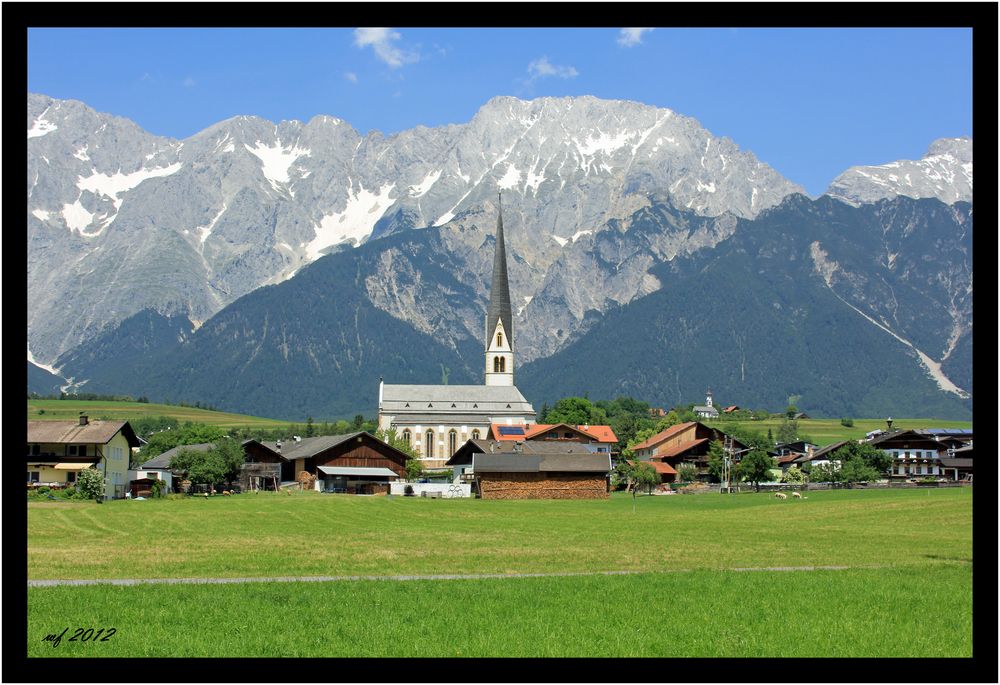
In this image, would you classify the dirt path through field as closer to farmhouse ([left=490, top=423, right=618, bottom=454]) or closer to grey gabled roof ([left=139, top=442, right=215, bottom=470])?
grey gabled roof ([left=139, top=442, right=215, bottom=470])

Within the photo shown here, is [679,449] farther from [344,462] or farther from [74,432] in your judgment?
[74,432]

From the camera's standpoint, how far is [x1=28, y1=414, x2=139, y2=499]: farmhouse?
8538 centimetres

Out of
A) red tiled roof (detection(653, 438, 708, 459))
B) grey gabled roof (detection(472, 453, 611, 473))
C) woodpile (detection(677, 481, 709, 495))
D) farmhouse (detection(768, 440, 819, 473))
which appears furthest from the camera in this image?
farmhouse (detection(768, 440, 819, 473))

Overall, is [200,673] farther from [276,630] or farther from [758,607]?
[758,607]

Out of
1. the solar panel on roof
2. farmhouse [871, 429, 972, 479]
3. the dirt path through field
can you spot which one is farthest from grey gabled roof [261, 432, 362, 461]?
the dirt path through field

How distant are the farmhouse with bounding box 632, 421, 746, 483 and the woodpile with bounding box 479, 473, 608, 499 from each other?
3337 cm

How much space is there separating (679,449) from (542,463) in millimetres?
43837

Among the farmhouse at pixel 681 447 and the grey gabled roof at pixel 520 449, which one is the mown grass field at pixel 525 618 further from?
the farmhouse at pixel 681 447

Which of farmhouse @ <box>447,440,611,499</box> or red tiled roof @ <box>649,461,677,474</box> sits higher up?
farmhouse @ <box>447,440,611,499</box>

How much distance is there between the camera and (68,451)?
8612cm

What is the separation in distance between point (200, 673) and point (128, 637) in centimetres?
439

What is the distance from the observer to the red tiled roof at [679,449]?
131375 millimetres

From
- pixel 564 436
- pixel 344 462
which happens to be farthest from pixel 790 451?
pixel 344 462

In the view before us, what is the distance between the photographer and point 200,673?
14.6 meters
